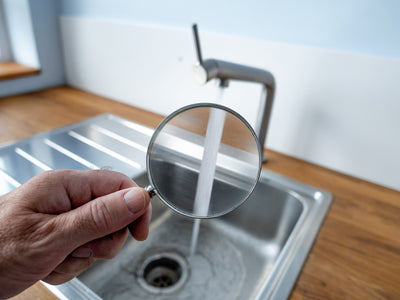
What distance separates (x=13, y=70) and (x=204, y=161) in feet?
3.85

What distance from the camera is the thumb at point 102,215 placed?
1.34 ft

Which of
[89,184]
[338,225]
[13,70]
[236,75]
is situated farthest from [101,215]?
[13,70]

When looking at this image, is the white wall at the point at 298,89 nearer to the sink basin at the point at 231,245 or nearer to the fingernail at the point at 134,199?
the sink basin at the point at 231,245

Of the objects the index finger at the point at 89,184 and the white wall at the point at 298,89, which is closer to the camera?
the index finger at the point at 89,184

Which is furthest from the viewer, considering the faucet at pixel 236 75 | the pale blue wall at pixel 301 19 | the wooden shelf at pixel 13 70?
the wooden shelf at pixel 13 70

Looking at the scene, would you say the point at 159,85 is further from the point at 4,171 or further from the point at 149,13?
the point at 4,171

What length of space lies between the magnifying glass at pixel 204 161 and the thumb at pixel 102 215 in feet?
0.10

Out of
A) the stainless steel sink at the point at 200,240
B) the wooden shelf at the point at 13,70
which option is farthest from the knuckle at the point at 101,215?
the wooden shelf at the point at 13,70

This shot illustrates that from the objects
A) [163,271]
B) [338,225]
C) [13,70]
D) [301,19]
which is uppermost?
[301,19]

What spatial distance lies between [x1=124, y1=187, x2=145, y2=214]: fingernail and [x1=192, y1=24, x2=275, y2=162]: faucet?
1.00ft

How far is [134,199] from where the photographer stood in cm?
44

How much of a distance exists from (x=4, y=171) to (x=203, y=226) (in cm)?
58

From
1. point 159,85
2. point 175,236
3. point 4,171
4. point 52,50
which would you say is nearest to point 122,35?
point 159,85

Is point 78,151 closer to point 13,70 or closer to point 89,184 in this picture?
point 89,184
